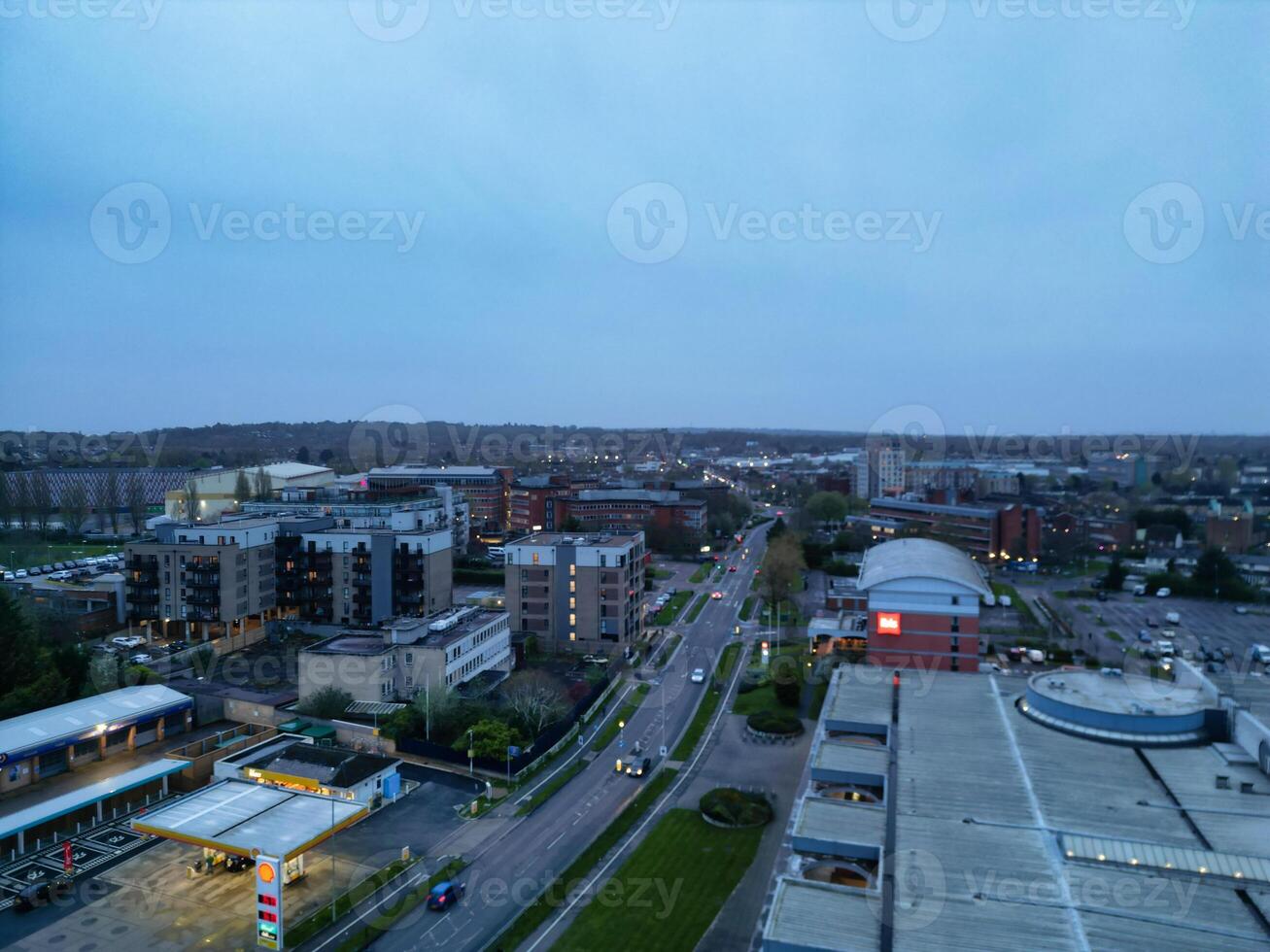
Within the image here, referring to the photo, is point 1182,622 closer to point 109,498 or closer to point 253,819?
point 253,819

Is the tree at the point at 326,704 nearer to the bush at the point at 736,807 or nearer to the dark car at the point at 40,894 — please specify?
the dark car at the point at 40,894

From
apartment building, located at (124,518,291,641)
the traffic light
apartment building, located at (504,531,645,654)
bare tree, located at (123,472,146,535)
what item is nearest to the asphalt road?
the traffic light

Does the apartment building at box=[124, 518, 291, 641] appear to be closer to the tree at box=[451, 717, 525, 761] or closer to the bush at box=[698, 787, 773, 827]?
the tree at box=[451, 717, 525, 761]

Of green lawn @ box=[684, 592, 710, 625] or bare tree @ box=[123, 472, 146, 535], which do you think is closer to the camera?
green lawn @ box=[684, 592, 710, 625]

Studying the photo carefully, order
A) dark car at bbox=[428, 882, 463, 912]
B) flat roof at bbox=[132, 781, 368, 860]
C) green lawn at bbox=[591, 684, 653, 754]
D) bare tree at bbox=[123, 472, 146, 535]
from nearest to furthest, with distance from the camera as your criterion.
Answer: dark car at bbox=[428, 882, 463, 912], flat roof at bbox=[132, 781, 368, 860], green lawn at bbox=[591, 684, 653, 754], bare tree at bbox=[123, 472, 146, 535]

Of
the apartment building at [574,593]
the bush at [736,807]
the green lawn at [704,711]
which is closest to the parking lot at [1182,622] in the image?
the green lawn at [704,711]

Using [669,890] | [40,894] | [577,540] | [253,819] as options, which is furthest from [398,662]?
[669,890]
